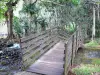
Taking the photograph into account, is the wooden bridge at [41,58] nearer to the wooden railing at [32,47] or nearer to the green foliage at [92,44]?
the wooden railing at [32,47]

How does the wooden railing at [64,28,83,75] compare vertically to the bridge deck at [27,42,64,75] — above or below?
above

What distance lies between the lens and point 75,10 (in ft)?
39.7

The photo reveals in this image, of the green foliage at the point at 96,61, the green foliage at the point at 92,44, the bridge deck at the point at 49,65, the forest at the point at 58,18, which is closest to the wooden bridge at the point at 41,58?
the bridge deck at the point at 49,65

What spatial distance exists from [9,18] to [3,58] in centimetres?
359

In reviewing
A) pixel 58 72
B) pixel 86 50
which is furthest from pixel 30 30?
pixel 58 72

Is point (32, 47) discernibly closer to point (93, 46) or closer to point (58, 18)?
point (93, 46)

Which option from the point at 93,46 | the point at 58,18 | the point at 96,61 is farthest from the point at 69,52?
the point at 58,18

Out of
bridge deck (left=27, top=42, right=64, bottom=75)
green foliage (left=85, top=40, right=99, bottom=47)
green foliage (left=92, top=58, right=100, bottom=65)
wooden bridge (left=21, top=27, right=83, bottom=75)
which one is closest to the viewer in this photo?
wooden bridge (left=21, top=27, right=83, bottom=75)

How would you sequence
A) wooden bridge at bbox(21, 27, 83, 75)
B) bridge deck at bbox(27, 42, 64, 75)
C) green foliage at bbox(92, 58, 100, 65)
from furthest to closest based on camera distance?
green foliage at bbox(92, 58, 100, 65), bridge deck at bbox(27, 42, 64, 75), wooden bridge at bbox(21, 27, 83, 75)

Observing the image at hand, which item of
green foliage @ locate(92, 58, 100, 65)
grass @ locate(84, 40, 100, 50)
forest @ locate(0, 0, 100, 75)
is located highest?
forest @ locate(0, 0, 100, 75)

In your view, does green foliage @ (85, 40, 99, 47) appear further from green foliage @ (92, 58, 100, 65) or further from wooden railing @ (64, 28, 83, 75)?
wooden railing @ (64, 28, 83, 75)

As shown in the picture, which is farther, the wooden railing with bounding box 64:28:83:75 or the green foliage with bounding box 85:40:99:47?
the green foliage with bounding box 85:40:99:47

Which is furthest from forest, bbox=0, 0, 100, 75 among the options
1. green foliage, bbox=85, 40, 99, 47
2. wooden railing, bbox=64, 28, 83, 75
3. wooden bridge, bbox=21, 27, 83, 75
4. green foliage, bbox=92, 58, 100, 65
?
wooden bridge, bbox=21, 27, 83, 75

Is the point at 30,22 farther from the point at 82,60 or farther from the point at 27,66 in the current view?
the point at 27,66
